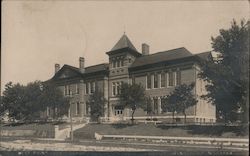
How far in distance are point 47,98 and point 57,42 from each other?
21.7m

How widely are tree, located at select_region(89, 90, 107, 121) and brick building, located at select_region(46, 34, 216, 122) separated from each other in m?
2.08

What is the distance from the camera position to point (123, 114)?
126 ft

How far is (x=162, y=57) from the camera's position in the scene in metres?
35.8

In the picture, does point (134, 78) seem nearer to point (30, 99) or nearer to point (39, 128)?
point (39, 128)

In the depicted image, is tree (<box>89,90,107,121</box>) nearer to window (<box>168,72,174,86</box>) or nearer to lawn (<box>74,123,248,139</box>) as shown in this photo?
lawn (<box>74,123,248,139</box>)

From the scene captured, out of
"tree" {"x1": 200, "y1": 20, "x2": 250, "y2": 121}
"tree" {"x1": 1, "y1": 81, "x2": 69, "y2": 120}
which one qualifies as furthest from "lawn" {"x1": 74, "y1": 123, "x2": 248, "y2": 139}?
"tree" {"x1": 1, "y1": 81, "x2": 69, "y2": 120}

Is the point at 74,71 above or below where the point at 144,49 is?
below

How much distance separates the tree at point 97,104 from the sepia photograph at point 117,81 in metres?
0.11

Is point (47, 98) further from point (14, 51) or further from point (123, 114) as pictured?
point (14, 51)

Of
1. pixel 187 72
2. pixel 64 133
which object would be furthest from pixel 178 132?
pixel 64 133

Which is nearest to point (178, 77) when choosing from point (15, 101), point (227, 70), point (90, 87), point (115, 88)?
point (115, 88)

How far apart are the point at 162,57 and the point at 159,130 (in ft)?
38.2

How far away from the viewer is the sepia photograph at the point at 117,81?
15.5 meters

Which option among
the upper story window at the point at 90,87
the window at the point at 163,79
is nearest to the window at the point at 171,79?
the window at the point at 163,79
